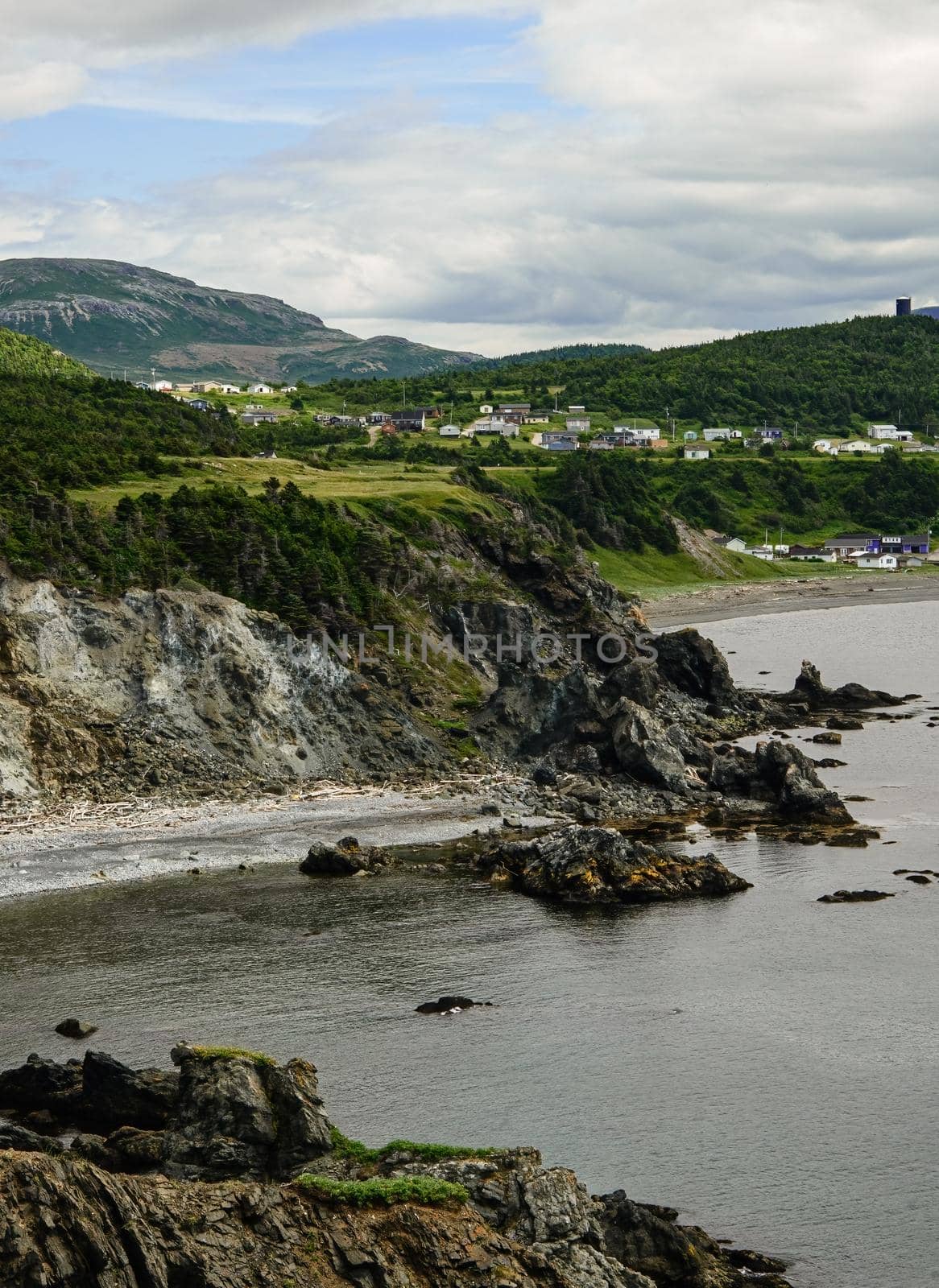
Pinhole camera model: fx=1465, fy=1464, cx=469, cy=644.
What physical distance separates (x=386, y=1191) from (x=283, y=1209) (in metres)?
2.65

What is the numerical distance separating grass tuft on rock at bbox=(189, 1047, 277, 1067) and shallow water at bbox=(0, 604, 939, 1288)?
4221mm

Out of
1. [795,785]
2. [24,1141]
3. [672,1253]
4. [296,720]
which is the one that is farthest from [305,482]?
[672,1253]

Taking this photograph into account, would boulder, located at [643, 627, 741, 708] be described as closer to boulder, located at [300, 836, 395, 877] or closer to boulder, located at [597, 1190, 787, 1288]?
boulder, located at [300, 836, 395, 877]

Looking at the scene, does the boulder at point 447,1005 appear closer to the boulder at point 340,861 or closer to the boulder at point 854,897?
the boulder at point 340,861

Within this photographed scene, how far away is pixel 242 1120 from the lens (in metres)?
40.3

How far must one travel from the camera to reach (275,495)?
119 metres

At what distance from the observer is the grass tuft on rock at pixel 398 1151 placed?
37.7 meters

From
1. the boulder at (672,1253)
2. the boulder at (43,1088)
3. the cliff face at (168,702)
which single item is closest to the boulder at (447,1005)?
the boulder at (43,1088)

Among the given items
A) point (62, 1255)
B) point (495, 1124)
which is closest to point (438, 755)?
point (495, 1124)

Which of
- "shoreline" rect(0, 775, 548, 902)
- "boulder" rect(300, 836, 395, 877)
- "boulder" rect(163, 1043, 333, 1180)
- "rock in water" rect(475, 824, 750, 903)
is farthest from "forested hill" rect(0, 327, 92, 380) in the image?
"boulder" rect(163, 1043, 333, 1180)

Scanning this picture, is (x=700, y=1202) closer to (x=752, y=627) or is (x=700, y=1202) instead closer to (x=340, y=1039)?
(x=340, y=1039)

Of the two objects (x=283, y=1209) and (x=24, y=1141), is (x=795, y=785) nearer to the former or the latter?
(x=24, y=1141)

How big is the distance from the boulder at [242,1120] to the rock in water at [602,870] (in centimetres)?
2969

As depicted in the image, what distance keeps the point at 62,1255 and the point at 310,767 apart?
202ft
